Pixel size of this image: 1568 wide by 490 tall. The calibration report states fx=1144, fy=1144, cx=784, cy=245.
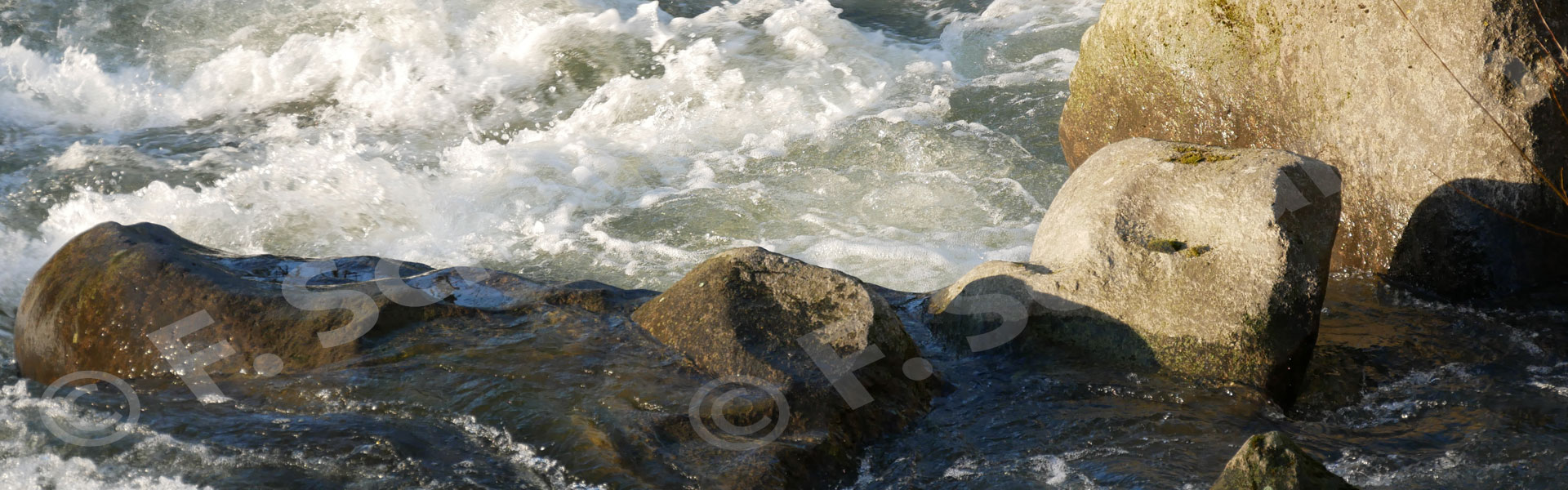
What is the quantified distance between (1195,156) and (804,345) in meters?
1.71

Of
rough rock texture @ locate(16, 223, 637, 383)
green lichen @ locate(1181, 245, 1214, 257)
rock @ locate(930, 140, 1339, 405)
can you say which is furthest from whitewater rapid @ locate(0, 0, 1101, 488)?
green lichen @ locate(1181, 245, 1214, 257)

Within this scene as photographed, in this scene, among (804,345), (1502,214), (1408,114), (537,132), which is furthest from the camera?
(537,132)

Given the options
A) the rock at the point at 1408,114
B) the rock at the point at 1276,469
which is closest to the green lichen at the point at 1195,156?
the rock at the point at 1408,114

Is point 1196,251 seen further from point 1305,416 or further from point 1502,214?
point 1502,214

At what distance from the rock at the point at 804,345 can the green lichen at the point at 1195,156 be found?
50.2 inches

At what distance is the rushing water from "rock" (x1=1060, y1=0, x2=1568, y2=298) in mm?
261

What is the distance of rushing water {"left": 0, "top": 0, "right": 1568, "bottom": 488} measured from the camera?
11.3 feet

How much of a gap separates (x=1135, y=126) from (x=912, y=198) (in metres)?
1.41

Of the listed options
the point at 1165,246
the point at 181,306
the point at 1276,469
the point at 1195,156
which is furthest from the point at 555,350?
the point at 1195,156

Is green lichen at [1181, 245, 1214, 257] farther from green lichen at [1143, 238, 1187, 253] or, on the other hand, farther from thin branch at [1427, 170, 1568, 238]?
thin branch at [1427, 170, 1568, 238]

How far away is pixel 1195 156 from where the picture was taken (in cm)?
428

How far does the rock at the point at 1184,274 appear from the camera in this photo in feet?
12.6

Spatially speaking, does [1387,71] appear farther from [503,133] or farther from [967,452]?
[503,133]

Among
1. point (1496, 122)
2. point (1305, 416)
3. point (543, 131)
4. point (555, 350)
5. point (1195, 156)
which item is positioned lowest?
point (1305, 416)
